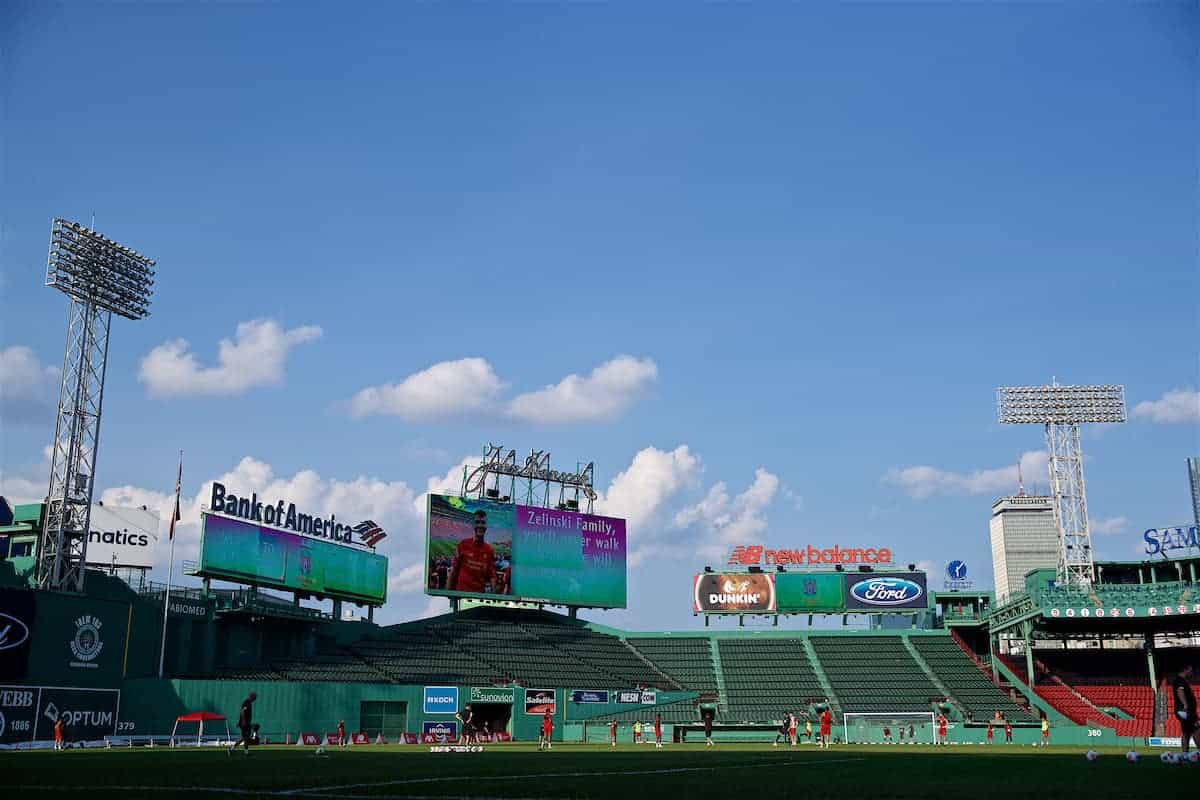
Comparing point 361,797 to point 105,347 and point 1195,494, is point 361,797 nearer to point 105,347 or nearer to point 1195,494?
point 105,347

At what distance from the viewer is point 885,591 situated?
96.9m

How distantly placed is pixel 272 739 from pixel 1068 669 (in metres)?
63.9

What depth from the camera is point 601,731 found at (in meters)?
71.6

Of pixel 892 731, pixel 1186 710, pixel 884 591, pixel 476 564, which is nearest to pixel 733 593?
pixel 884 591

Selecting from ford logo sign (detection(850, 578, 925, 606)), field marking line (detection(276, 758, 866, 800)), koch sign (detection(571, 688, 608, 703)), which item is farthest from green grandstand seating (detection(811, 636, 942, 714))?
field marking line (detection(276, 758, 866, 800))

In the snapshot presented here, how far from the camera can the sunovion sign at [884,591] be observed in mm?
96250

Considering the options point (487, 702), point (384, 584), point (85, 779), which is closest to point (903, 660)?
point (487, 702)

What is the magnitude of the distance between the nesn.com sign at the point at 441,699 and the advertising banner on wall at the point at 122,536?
25.3 meters

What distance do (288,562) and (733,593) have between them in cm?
4330

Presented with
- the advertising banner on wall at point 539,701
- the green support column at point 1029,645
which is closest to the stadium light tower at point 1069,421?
the green support column at point 1029,645

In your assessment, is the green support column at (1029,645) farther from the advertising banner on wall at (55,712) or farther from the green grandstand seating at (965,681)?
the advertising banner on wall at (55,712)

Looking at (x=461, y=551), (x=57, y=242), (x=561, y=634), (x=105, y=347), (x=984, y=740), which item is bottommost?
(x=984, y=740)

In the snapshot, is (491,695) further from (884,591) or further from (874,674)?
(884,591)

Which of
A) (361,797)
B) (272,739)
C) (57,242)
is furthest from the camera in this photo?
(272,739)
